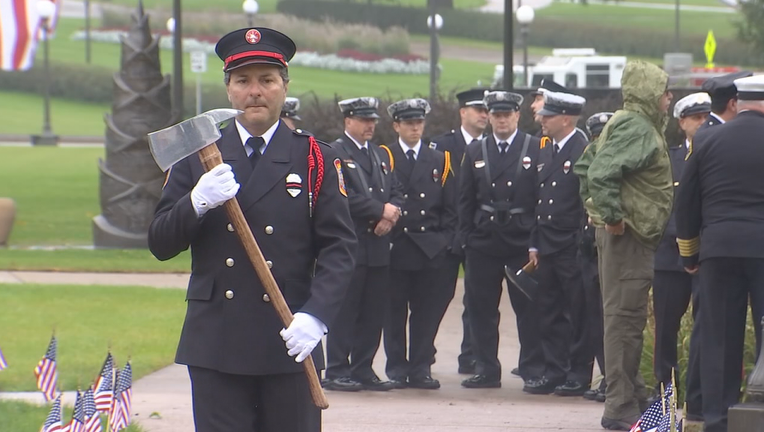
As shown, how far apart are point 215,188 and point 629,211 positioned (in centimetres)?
383

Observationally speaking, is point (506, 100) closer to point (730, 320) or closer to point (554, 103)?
point (554, 103)

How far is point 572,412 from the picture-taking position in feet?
28.6

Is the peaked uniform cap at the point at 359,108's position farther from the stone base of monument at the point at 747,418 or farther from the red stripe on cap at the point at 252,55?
the red stripe on cap at the point at 252,55

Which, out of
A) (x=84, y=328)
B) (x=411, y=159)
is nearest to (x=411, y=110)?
(x=411, y=159)

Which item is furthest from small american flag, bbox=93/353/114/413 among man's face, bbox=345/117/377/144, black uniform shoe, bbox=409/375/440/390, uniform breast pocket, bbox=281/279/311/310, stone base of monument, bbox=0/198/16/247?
stone base of monument, bbox=0/198/16/247

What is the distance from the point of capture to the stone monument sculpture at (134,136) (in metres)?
18.2

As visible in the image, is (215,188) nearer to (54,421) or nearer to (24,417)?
(54,421)

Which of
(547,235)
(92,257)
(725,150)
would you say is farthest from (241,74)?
(92,257)

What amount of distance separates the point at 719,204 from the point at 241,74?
336 centimetres

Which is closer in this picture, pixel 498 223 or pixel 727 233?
pixel 727 233

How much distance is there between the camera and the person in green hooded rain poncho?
25.5 feet

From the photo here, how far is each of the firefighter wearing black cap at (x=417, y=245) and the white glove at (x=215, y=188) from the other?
18.4ft

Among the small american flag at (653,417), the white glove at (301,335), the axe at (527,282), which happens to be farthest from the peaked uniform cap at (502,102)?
the white glove at (301,335)

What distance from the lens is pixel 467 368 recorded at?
10.8 metres
